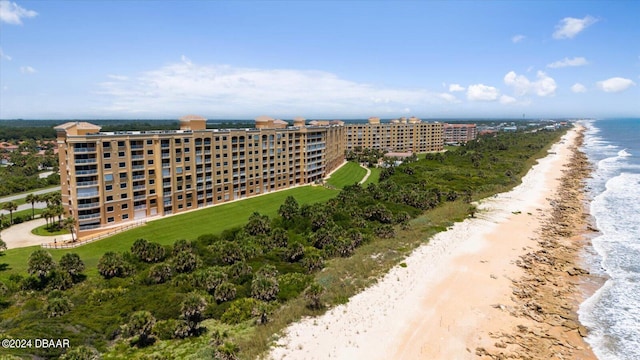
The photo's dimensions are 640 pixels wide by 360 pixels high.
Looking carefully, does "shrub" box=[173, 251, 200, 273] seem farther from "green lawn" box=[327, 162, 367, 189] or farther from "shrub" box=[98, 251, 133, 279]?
"green lawn" box=[327, 162, 367, 189]

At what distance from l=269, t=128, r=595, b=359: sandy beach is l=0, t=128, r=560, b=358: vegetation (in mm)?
2786

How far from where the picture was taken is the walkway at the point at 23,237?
55625 millimetres

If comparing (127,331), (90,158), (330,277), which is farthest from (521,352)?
(90,158)

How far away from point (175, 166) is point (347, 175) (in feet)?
191

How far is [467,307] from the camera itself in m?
39.1

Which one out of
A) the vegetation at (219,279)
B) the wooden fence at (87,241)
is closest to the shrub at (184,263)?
the vegetation at (219,279)

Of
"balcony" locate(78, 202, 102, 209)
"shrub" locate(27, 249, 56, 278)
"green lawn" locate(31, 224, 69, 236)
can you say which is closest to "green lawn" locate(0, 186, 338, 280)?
"shrub" locate(27, 249, 56, 278)

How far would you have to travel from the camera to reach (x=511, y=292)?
139 feet

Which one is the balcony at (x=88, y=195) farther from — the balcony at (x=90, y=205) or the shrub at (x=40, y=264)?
the shrub at (x=40, y=264)

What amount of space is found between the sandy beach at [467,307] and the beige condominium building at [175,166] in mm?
44407

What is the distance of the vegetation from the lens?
3164 cm

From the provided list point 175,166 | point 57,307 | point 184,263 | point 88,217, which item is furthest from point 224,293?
point 175,166

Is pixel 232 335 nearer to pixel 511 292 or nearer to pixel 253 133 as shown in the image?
pixel 511 292

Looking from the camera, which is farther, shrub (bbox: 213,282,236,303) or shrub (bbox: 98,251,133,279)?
shrub (bbox: 98,251,133,279)
